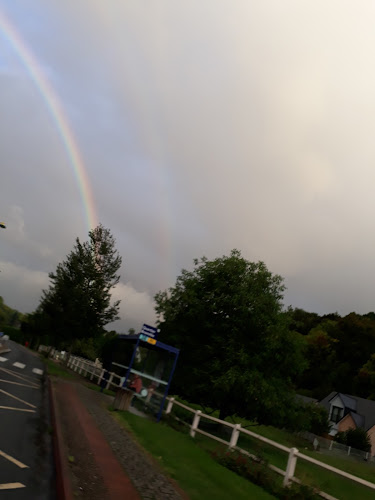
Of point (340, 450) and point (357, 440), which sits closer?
point (340, 450)

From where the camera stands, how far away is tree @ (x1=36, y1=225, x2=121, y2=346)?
33031 mm

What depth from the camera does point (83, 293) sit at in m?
33.2

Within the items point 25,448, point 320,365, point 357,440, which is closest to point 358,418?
point 357,440

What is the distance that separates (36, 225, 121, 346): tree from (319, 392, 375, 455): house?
37.5 meters

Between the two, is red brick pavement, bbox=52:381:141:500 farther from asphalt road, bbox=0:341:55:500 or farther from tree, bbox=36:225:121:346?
tree, bbox=36:225:121:346

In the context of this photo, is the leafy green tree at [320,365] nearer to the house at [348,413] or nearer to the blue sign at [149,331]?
the house at [348,413]

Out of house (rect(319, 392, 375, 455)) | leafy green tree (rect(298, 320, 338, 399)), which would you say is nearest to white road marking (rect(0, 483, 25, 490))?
house (rect(319, 392, 375, 455))

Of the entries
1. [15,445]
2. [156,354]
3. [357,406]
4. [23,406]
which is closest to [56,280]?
[156,354]

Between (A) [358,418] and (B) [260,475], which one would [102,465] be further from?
(A) [358,418]

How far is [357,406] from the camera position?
5700 centimetres

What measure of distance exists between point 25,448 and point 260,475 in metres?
5.23

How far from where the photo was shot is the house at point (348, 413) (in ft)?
170

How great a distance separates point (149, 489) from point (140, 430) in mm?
5612

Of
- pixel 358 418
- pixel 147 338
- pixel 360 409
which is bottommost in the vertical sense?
pixel 147 338
